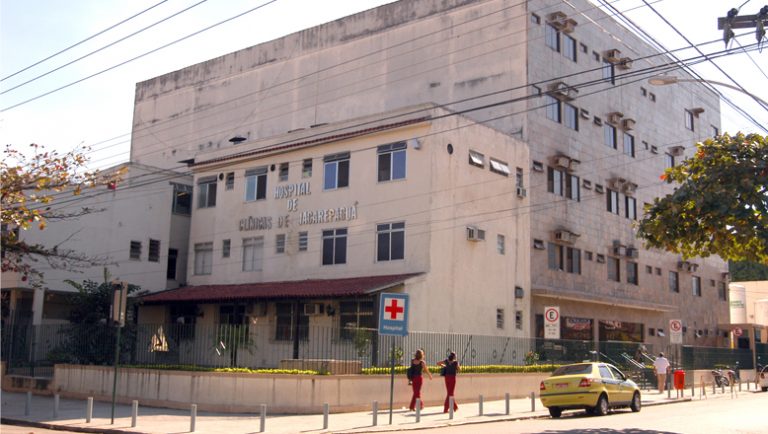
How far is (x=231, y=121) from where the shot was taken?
49406 mm

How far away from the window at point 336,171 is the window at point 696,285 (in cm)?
2872

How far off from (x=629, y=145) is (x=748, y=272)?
150 ft

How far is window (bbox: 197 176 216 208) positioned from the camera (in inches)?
1529

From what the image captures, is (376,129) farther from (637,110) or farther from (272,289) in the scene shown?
(637,110)

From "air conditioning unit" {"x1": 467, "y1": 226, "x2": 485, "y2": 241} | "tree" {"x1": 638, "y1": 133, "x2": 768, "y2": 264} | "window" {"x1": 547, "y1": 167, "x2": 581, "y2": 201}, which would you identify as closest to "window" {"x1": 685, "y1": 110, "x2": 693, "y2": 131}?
"window" {"x1": 547, "y1": 167, "x2": 581, "y2": 201}

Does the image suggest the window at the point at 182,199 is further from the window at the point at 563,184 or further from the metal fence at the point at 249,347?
the window at the point at 563,184

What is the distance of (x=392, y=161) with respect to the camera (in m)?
31.9

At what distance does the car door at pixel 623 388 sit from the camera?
22.6 m

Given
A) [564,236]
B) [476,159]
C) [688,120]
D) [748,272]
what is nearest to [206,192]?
[476,159]

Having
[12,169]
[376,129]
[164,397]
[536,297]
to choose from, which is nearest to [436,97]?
[376,129]

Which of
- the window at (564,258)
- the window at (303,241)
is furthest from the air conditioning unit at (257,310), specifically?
the window at (564,258)

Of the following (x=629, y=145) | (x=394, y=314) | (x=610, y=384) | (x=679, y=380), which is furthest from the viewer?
(x=629, y=145)

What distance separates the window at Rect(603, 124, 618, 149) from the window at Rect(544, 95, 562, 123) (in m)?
5.02

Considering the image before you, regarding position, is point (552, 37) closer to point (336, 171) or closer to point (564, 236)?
point (564, 236)
